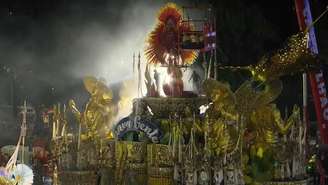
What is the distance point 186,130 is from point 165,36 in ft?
7.69

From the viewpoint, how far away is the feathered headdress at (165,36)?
10945 mm

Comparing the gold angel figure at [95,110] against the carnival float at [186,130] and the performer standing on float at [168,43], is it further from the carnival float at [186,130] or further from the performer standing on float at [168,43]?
the performer standing on float at [168,43]

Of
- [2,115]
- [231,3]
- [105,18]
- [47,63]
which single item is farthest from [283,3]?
[2,115]

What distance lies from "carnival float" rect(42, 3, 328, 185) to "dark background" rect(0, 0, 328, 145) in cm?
837

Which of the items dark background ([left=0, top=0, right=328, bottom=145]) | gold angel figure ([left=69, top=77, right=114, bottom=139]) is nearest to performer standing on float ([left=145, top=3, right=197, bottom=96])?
gold angel figure ([left=69, top=77, right=114, bottom=139])

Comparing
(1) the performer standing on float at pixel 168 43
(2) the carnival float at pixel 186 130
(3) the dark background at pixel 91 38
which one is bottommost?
(2) the carnival float at pixel 186 130

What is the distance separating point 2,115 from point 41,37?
15.7 feet

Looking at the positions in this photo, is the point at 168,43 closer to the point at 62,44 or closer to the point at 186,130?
the point at 186,130

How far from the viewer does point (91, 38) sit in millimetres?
25531

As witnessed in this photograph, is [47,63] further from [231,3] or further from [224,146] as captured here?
[224,146]

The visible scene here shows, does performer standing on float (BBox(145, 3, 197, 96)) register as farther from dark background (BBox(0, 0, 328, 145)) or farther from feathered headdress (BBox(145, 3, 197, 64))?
dark background (BBox(0, 0, 328, 145))

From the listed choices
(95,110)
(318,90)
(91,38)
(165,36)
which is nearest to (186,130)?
(95,110)

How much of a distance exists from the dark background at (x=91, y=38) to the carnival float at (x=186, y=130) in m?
8.37

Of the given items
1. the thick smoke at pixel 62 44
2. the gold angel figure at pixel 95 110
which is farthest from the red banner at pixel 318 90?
the thick smoke at pixel 62 44
